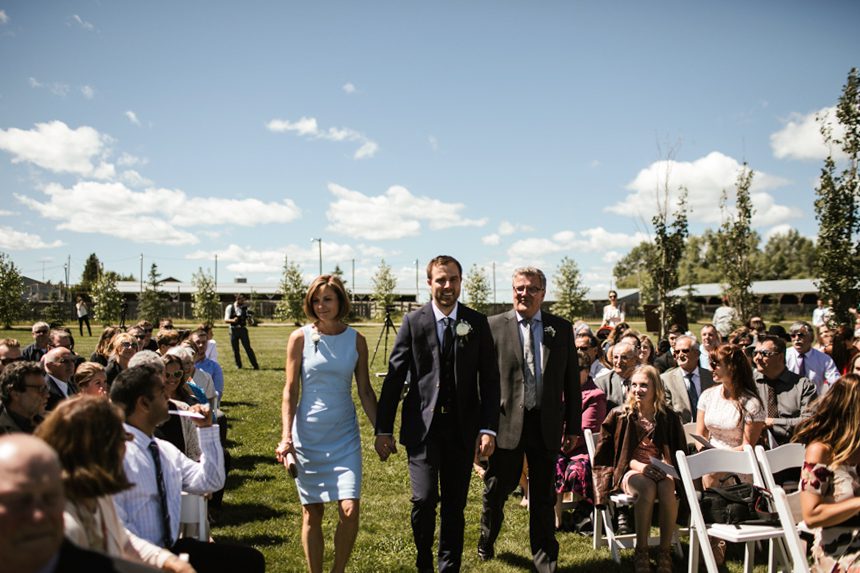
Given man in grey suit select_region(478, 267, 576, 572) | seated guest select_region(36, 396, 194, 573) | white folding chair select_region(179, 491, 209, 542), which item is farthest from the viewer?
man in grey suit select_region(478, 267, 576, 572)

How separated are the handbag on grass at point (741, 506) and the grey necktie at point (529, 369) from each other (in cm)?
146

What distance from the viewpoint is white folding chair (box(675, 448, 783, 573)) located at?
433 centimetres

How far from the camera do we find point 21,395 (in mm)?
4336

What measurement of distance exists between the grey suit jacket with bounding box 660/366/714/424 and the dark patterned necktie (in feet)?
16.9

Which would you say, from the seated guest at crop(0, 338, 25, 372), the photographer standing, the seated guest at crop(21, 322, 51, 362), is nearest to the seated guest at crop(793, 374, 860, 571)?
the seated guest at crop(0, 338, 25, 372)

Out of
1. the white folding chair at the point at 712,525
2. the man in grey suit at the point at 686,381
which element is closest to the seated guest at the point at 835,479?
the white folding chair at the point at 712,525

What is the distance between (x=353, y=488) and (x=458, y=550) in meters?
0.90

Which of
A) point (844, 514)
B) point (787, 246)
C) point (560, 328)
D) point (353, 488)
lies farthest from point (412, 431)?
point (787, 246)

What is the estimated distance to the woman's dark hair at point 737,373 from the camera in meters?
5.68

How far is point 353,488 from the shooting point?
13.6ft

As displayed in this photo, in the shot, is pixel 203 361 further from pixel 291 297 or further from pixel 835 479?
pixel 291 297

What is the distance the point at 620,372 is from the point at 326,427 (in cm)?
370

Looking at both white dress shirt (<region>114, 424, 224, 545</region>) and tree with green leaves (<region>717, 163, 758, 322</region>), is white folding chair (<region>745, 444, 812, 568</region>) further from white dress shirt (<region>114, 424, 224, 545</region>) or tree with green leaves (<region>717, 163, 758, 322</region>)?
tree with green leaves (<region>717, 163, 758, 322</region>)

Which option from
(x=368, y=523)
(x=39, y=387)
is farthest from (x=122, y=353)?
(x=368, y=523)
